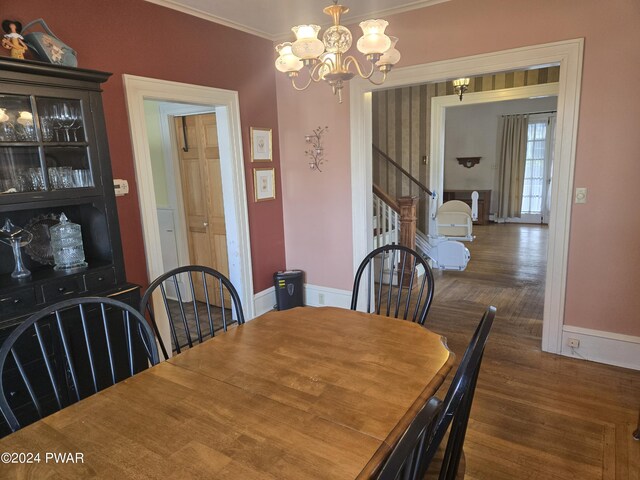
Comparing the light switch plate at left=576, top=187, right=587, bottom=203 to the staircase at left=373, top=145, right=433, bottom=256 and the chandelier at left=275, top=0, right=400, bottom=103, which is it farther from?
the staircase at left=373, top=145, right=433, bottom=256

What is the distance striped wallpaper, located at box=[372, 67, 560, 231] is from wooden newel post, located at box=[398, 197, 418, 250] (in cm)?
151

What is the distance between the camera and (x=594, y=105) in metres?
2.70

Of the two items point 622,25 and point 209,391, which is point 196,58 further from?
point 622,25

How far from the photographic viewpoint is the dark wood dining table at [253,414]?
1.02 metres

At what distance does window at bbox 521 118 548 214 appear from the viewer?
358 inches

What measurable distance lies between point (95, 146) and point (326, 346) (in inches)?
67.0

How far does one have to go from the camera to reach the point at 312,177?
157 inches

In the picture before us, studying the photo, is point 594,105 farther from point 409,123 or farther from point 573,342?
point 409,123

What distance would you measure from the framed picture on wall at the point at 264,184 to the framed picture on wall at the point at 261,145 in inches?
4.4

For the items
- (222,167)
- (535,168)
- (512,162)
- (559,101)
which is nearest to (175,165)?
(222,167)

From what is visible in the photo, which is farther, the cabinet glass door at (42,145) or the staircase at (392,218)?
the staircase at (392,218)

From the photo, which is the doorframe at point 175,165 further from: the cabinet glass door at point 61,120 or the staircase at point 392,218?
the staircase at point 392,218

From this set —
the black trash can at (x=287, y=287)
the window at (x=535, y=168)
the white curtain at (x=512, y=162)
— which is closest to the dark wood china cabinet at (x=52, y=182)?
the black trash can at (x=287, y=287)


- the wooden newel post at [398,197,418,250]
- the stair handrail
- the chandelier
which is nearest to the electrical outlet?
the wooden newel post at [398,197,418,250]
